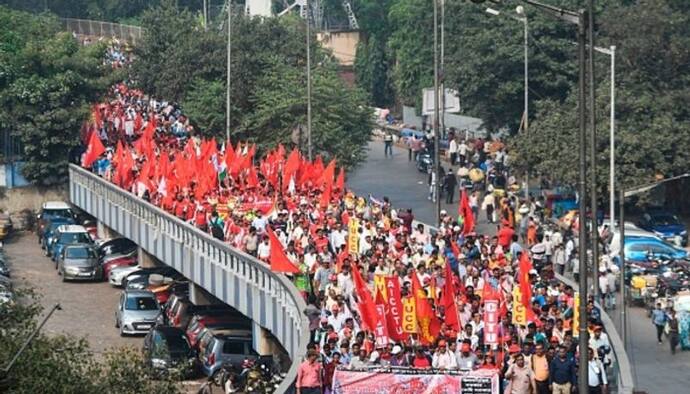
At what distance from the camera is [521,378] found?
2595 cm

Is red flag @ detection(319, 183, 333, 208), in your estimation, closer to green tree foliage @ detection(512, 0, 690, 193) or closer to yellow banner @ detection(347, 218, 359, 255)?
yellow banner @ detection(347, 218, 359, 255)

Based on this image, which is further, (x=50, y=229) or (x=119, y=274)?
(x=50, y=229)

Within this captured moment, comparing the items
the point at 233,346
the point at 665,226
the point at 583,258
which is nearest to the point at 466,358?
the point at 583,258

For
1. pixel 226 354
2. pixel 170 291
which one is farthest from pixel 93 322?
pixel 226 354

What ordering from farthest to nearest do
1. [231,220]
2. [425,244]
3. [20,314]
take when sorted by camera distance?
[231,220] < [425,244] < [20,314]

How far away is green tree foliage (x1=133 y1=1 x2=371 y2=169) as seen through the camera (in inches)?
2581

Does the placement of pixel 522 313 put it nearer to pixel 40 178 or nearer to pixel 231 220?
pixel 231 220

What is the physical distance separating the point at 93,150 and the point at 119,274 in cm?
826

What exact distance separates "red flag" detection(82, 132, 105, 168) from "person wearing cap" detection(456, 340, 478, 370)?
36893mm

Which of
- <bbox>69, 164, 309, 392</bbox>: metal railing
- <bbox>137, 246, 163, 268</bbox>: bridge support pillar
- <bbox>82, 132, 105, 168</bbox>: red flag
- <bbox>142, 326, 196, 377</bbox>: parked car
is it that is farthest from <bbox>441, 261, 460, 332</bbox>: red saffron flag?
<bbox>82, 132, 105, 168</bbox>: red flag

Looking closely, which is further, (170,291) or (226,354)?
(170,291)

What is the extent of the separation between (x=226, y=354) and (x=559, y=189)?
23206 millimetres

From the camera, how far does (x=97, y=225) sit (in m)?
64.9

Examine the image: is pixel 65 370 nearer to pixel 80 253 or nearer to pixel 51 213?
pixel 80 253
